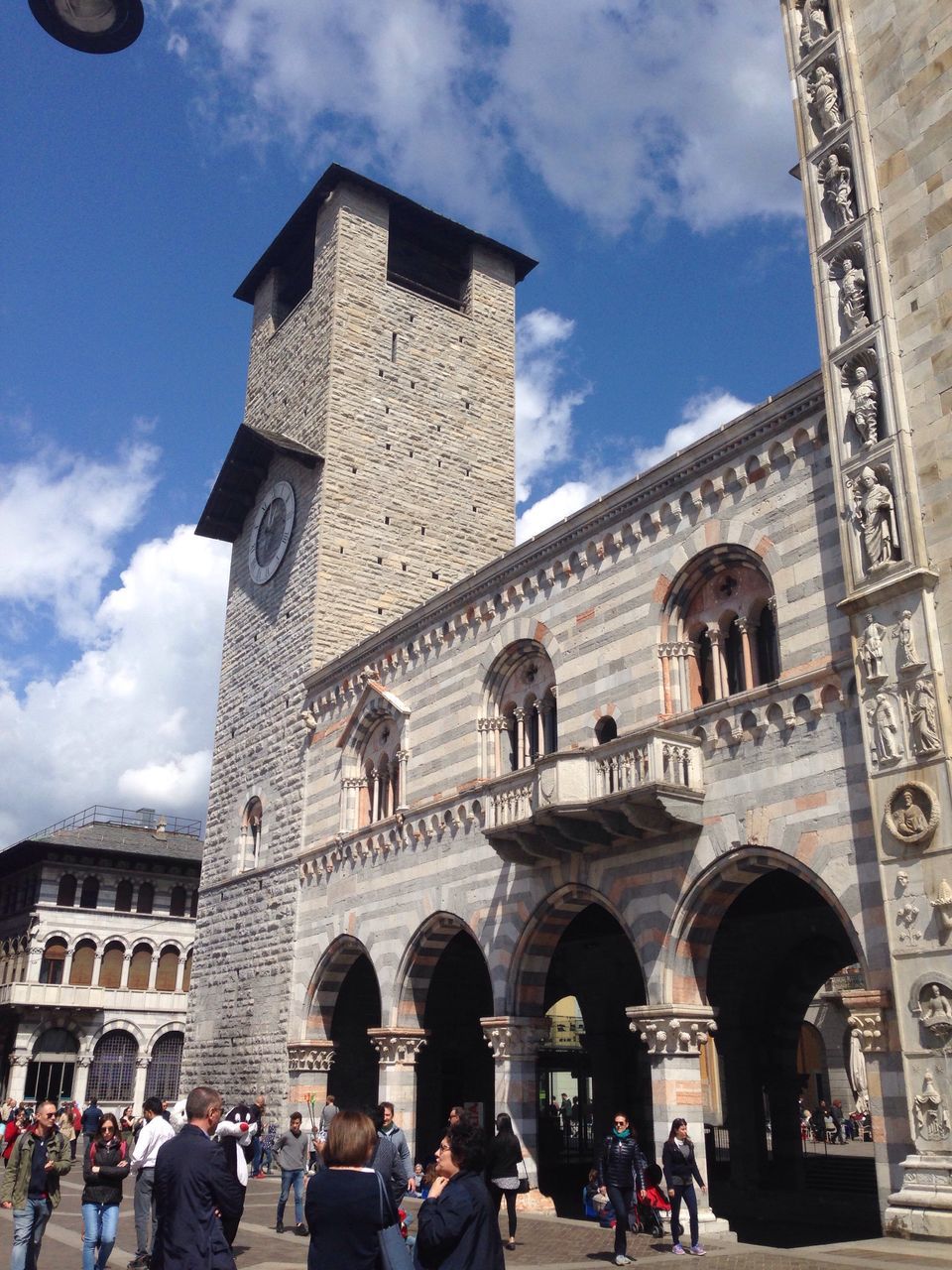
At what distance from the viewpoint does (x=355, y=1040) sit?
2431 cm

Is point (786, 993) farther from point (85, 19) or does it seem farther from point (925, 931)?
point (85, 19)

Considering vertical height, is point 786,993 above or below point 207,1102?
→ above

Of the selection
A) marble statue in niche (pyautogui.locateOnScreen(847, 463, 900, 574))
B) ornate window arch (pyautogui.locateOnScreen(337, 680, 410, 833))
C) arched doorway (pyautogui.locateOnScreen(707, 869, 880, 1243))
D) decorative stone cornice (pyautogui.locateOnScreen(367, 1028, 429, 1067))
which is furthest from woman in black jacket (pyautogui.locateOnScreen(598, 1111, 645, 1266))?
ornate window arch (pyautogui.locateOnScreen(337, 680, 410, 833))

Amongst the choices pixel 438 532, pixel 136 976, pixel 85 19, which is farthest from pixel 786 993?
pixel 136 976

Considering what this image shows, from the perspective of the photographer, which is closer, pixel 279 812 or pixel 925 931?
pixel 925 931

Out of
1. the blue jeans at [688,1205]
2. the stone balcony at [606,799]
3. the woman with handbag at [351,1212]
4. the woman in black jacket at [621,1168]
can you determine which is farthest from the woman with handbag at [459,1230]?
the stone balcony at [606,799]

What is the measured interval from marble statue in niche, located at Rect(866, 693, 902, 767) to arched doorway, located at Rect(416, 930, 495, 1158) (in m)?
13.0

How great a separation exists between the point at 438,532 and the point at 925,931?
62.8ft

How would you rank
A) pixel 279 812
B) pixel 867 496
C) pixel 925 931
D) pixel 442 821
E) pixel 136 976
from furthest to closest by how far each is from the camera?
1. pixel 136 976
2. pixel 279 812
3. pixel 442 821
4. pixel 867 496
5. pixel 925 931

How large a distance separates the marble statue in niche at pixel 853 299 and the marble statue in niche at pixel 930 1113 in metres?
8.84

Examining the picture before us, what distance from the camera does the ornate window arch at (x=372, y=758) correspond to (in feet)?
72.6

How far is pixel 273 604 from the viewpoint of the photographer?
28516mm

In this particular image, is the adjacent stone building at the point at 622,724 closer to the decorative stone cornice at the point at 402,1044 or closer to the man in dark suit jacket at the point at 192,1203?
the decorative stone cornice at the point at 402,1044

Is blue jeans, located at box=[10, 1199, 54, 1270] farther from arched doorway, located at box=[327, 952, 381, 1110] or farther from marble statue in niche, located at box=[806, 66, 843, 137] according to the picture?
marble statue in niche, located at box=[806, 66, 843, 137]
